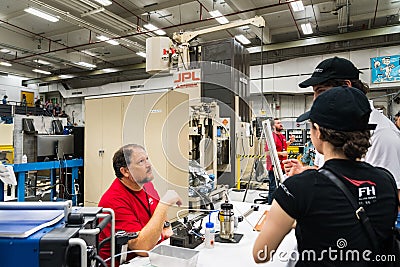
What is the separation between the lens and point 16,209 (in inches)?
31.5

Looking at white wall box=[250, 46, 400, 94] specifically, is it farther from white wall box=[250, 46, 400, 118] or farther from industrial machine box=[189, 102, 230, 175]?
industrial machine box=[189, 102, 230, 175]

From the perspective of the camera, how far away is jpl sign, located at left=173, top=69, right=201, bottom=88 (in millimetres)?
1685

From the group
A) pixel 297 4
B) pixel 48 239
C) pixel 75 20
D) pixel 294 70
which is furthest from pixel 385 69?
pixel 48 239

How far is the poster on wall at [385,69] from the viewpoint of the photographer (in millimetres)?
6355

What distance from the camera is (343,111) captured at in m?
0.89

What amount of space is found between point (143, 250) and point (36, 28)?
7.51 meters

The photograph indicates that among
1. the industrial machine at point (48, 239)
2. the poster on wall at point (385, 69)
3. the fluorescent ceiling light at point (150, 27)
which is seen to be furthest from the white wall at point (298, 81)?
the industrial machine at point (48, 239)

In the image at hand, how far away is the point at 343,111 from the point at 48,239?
833 millimetres

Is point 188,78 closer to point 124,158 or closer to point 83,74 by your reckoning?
point 124,158

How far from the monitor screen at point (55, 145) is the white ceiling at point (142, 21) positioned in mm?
2337

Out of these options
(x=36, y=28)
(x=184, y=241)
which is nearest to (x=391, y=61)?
(x=184, y=241)

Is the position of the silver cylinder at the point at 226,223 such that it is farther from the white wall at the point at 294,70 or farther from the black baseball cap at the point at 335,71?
the white wall at the point at 294,70

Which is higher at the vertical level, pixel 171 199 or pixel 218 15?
pixel 218 15

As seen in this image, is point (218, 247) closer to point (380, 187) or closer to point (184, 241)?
point (184, 241)
